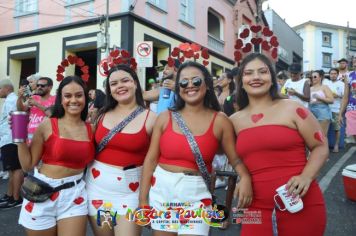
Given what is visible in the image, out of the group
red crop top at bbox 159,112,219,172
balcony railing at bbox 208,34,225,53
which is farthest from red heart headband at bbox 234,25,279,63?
balcony railing at bbox 208,34,225,53

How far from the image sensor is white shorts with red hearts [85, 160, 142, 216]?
2766 millimetres

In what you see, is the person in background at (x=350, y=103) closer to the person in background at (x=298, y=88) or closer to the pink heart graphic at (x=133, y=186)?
the person in background at (x=298, y=88)

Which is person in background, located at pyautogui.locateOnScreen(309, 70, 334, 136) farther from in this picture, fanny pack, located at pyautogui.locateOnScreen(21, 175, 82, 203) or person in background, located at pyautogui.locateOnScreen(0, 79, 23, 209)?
fanny pack, located at pyautogui.locateOnScreen(21, 175, 82, 203)

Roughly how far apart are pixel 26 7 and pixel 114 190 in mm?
14259

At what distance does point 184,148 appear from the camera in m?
2.47

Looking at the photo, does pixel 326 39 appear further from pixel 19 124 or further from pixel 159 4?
pixel 19 124

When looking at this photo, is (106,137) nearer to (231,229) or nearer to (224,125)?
(224,125)

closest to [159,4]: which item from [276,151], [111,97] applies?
[111,97]

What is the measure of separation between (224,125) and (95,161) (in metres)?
1.06

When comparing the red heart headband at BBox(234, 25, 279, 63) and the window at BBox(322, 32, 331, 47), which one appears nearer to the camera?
the red heart headband at BBox(234, 25, 279, 63)

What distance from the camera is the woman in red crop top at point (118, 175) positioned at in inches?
109

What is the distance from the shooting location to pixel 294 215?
7.20 feet

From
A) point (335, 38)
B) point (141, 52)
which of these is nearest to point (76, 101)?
point (141, 52)

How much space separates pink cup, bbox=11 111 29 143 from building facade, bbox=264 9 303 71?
81.6 feet
